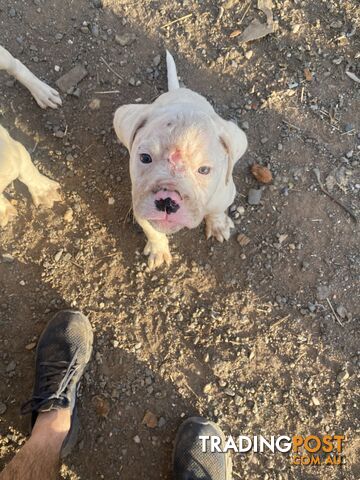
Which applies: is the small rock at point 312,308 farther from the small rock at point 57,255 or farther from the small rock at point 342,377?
the small rock at point 57,255

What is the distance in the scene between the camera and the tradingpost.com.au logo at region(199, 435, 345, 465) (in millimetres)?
4074

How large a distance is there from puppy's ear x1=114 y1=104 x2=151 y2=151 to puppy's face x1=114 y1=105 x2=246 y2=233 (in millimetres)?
85

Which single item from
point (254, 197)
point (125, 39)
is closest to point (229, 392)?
point (254, 197)

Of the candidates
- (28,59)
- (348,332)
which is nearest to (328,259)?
(348,332)

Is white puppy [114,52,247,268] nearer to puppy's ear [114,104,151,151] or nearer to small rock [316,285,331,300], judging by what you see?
puppy's ear [114,104,151,151]

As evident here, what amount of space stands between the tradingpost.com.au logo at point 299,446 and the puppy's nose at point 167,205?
→ 7.41 feet

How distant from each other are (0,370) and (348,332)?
10.4ft

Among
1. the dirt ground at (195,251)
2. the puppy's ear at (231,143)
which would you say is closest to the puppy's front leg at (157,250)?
the dirt ground at (195,251)

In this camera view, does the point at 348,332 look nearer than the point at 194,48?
Yes

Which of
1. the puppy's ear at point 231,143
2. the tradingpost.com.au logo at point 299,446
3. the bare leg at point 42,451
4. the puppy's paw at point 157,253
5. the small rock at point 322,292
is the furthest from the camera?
the small rock at point 322,292

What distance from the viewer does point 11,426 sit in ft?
13.8

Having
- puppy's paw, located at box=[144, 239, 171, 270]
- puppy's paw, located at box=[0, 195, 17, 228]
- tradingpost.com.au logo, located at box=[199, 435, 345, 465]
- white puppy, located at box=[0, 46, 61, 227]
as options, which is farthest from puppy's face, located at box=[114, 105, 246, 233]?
tradingpost.com.au logo, located at box=[199, 435, 345, 465]

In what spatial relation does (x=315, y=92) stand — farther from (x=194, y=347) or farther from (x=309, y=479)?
(x=309, y=479)

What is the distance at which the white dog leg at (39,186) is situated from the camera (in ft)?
13.4
